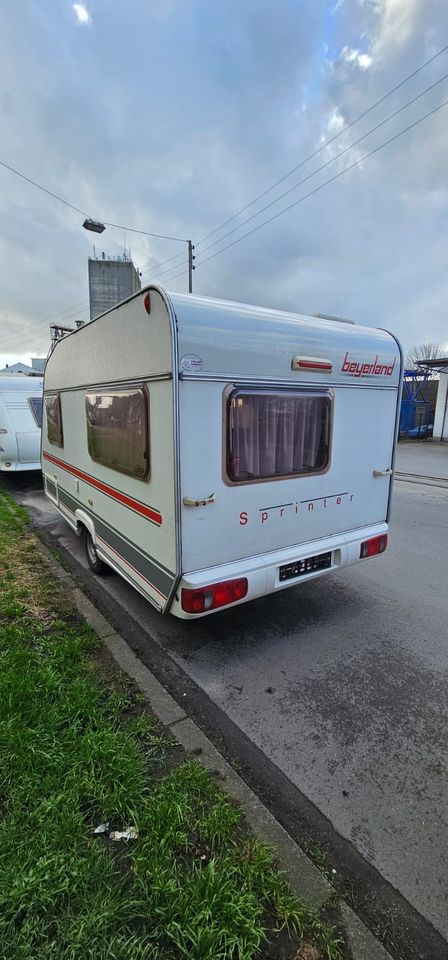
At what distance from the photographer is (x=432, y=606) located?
4363 millimetres

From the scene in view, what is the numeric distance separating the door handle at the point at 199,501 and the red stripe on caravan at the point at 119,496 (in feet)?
1.03

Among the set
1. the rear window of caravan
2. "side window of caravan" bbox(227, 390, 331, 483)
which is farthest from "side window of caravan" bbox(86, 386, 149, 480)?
the rear window of caravan

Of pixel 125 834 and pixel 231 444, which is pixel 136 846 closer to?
pixel 125 834

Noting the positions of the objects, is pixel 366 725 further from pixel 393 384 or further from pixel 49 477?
pixel 49 477

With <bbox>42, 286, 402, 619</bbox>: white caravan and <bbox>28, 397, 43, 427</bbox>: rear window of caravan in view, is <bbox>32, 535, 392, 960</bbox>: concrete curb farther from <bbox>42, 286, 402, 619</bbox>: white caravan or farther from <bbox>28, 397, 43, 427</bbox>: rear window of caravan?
<bbox>28, 397, 43, 427</bbox>: rear window of caravan

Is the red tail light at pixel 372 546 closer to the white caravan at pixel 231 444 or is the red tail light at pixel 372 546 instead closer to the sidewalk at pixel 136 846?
the white caravan at pixel 231 444

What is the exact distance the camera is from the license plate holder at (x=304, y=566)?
3500 millimetres

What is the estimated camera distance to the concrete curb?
169 cm

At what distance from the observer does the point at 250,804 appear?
2.20 metres

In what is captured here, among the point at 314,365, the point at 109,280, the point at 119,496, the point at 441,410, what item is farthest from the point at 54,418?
the point at 109,280

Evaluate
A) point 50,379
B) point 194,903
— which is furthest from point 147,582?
point 50,379

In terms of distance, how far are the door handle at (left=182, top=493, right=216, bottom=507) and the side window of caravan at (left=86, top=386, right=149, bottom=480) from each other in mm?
500

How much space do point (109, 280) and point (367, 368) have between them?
3553cm

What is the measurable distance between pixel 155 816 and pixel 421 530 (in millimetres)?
5955
